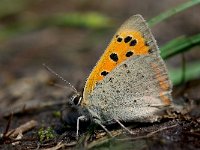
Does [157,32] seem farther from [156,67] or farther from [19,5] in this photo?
[156,67]

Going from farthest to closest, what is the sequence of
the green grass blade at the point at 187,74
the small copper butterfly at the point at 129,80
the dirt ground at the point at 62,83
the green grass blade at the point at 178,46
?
the green grass blade at the point at 187,74 → the green grass blade at the point at 178,46 → the small copper butterfly at the point at 129,80 → the dirt ground at the point at 62,83

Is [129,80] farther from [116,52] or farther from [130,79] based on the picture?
[116,52]

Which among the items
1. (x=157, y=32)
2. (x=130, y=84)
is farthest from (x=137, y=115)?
(x=157, y=32)

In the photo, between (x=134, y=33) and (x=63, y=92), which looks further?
(x=63, y=92)

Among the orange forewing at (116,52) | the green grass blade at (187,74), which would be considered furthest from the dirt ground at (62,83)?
the orange forewing at (116,52)

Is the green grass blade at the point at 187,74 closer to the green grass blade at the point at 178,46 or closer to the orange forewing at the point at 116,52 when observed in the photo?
the green grass blade at the point at 178,46

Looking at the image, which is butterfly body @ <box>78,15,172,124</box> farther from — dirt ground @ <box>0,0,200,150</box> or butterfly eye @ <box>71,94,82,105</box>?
dirt ground @ <box>0,0,200,150</box>
